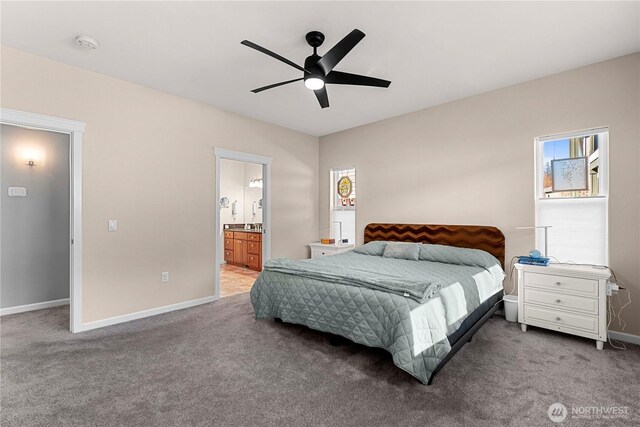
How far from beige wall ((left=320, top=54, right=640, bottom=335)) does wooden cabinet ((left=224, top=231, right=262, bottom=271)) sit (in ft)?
7.29

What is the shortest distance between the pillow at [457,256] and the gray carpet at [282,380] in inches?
29.3

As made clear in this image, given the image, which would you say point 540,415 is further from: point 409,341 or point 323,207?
point 323,207

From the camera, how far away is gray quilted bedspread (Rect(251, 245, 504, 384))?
6.80 feet

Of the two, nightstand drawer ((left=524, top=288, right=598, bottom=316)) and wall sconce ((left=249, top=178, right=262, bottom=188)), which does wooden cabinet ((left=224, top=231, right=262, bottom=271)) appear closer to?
wall sconce ((left=249, top=178, right=262, bottom=188))

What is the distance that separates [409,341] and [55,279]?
466 centimetres

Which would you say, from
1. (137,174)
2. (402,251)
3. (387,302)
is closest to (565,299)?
(402,251)

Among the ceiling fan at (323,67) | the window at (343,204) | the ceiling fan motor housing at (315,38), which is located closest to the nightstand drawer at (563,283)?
the ceiling fan at (323,67)

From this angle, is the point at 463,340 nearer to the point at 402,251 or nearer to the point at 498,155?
the point at 402,251

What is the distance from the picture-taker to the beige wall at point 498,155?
287 centimetres

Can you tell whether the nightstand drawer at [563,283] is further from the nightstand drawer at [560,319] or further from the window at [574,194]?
the window at [574,194]

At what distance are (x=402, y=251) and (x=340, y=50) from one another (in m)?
2.54

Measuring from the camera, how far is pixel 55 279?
4.08m

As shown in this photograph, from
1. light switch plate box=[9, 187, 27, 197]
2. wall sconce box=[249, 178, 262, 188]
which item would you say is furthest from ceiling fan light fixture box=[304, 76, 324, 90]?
wall sconce box=[249, 178, 262, 188]

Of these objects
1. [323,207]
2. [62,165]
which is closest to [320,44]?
[323,207]
